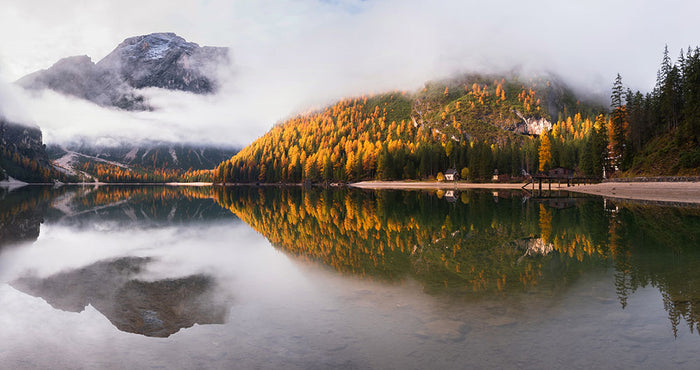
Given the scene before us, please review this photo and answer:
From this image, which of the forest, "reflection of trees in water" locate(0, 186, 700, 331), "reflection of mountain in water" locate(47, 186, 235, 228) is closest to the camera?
"reflection of trees in water" locate(0, 186, 700, 331)

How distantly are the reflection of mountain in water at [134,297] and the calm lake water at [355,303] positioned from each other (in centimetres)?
6

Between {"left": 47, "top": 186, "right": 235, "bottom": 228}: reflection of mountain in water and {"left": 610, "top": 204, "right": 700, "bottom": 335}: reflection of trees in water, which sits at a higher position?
{"left": 47, "top": 186, "right": 235, "bottom": 228}: reflection of mountain in water

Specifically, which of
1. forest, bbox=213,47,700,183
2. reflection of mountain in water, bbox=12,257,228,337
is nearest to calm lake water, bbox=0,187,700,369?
reflection of mountain in water, bbox=12,257,228,337

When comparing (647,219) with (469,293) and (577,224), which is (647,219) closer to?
(577,224)

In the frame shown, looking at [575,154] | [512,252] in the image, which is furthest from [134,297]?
[575,154]

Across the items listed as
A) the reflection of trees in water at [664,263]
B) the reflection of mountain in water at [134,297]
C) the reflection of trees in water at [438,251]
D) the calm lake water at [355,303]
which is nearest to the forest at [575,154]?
the reflection of trees in water at [664,263]

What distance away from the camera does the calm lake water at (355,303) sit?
274 inches

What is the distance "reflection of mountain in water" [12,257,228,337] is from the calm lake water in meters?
0.06

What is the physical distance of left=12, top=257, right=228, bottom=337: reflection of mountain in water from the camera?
351 inches

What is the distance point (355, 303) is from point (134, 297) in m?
6.35

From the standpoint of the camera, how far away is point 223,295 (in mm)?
10922

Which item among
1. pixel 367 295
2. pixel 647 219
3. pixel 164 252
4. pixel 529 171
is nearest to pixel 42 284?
pixel 164 252

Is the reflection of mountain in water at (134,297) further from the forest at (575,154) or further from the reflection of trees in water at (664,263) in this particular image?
the forest at (575,154)

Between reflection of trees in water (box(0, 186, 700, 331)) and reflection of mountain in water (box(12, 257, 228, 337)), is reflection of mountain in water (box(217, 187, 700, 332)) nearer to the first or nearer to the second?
reflection of trees in water (box(0, 186, 700, 331))
